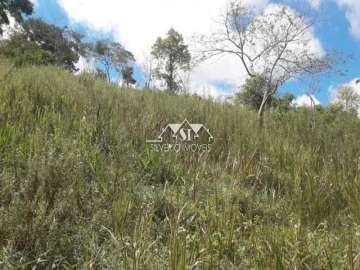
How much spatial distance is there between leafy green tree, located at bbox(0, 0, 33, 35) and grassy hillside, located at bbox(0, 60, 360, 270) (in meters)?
24.2

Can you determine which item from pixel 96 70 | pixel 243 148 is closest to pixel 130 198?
pixel 243 148

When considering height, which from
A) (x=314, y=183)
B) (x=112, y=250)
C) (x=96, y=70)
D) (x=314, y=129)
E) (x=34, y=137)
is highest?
(x=96, y=70)

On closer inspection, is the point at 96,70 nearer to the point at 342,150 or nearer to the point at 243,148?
the point at 243,148

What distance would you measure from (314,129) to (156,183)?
10.5 feet

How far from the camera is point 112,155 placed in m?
3.45

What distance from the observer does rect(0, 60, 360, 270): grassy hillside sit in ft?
6.52

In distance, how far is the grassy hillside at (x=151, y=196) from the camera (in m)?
1.99
